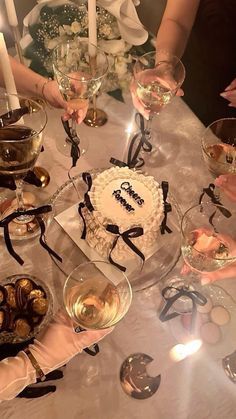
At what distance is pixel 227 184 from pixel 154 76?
407 millimetres

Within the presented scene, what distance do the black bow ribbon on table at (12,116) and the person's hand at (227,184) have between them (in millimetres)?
496

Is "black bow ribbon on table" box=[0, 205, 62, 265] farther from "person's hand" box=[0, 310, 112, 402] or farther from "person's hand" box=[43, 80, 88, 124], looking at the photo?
"person's hand" box=[43, 80, 88, 124]

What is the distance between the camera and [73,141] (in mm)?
1241

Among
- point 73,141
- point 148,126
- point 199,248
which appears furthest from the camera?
point 148,126

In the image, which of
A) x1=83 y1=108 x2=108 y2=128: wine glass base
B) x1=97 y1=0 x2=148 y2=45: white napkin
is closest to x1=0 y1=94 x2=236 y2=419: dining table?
x1=83 y1=108 x2=108 y2=128: wine glass base

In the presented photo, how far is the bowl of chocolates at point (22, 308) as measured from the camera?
0.94 metres

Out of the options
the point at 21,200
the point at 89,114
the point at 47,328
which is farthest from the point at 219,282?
the point at 89,114

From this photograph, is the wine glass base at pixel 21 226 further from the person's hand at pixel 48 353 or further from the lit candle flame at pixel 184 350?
the lit candle flame at pixel 184 350

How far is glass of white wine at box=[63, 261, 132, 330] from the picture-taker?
911mm

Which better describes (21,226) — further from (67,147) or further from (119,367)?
(119,367)

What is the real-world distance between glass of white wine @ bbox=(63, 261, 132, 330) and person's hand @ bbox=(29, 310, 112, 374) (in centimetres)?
3

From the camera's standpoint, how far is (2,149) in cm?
98

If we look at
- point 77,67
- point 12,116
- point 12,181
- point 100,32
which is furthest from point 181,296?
point 100,32

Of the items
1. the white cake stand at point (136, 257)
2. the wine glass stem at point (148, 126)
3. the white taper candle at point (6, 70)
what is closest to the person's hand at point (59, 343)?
the white cake stand at point (136, 257)
